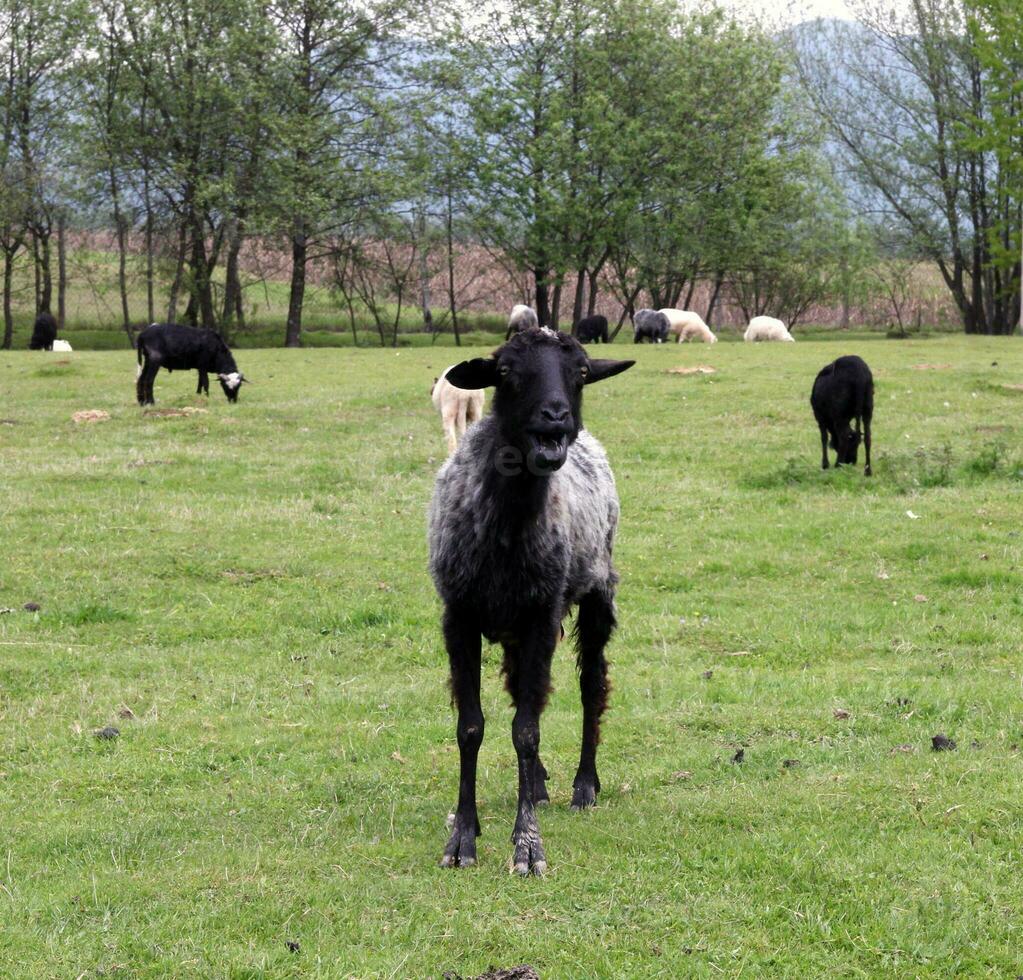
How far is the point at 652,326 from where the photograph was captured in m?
46.5

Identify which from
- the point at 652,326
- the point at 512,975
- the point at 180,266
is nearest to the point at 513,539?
the point at 512,975

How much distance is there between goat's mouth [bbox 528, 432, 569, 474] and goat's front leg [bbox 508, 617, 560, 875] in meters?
0.85

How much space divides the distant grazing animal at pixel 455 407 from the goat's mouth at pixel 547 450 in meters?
12.0

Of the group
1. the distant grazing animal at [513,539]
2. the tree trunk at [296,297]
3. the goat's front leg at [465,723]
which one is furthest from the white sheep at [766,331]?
the goat's front leg at [465,723]

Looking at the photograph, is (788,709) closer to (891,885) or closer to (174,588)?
(891,885)

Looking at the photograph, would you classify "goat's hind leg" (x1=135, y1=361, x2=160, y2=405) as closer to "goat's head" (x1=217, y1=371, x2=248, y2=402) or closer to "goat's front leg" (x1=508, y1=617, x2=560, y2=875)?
"goat's head" (x1=217, y1=371, x2=248, y2=402)

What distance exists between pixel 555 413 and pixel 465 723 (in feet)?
5.02

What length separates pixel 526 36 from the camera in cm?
4956

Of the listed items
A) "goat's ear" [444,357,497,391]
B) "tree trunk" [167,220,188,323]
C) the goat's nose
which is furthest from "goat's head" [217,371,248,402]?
"tree trunk" [167,220,188,323]

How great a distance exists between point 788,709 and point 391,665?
10.2 feet

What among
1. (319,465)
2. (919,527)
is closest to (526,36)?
(319,465)

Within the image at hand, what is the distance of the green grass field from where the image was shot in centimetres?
475

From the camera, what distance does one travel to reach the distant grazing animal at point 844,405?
54.8 feet

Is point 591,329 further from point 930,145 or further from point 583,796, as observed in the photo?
point 583,796
